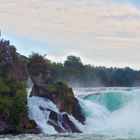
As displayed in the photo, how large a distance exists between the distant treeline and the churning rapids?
55301mm

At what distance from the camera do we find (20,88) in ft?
221

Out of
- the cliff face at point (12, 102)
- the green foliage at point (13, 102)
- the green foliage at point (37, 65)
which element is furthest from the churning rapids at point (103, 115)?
the green foliage at point (37, 65)

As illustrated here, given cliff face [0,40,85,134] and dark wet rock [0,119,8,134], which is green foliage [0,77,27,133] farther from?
dark wet rock [0,119,8,134]

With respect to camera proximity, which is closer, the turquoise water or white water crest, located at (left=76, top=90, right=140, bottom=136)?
the turquoise water

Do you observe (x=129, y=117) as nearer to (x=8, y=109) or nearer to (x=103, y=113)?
(x=103, y=113)

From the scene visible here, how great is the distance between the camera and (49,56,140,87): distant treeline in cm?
15506

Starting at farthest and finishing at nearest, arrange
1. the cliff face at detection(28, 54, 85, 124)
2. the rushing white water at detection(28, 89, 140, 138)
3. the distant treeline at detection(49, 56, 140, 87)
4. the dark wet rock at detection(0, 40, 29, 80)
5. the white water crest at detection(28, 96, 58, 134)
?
the distant treeline at detection(49, 56, 140, 87) < the cliff face at detection(28, 54, 85, 124) < the dark wet rock at detection(0, 40, 29, 80) < the rushing white water at detection(28, 89, 140, 138) < the white water crest at detection(28, 96, 58, 134)

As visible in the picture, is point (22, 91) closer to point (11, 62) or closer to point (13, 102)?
point (13, 102)

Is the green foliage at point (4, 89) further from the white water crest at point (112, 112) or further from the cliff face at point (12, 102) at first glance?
the white water crest at point (112, 112)

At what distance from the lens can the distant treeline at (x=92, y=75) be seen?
155 metres

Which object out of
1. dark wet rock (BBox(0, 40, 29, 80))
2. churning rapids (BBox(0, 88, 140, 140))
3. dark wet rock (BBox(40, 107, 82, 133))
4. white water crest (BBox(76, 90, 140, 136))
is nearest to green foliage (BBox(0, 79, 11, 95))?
churning rapids (BBox(0, 88, 140, 140))

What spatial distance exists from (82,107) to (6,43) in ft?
42.9

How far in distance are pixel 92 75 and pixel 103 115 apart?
294ft

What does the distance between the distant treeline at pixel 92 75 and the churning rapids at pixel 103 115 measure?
181 feet
